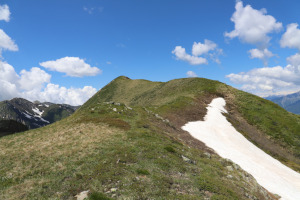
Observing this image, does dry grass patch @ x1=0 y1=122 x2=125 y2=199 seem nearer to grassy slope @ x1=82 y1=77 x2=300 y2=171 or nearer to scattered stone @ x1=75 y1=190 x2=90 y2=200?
scattered stone @ x1=75 y1=190 x2=90 y2=200

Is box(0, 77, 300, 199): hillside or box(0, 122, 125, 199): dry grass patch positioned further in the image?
box(0, 122, 125, 199): dry grass patch

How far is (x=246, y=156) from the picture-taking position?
1388 inches

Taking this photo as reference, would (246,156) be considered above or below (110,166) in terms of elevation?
above

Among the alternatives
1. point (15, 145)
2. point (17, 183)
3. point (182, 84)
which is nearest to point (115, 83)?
point (182, 84)

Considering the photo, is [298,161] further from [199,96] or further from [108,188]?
[108,188]

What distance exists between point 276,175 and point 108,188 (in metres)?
32.4

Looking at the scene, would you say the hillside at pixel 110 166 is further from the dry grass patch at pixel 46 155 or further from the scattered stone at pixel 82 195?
the scattered stone at pixel 82 195

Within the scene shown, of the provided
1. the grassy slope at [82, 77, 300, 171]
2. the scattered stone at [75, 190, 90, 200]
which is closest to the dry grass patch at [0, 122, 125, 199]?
the scattered stone at [75, 190, 90, 200]

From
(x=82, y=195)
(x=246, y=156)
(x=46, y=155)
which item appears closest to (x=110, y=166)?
(x=82, y=195)

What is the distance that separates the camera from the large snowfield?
2796 centimetres

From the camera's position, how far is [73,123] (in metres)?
31.5

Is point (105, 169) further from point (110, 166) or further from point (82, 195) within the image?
point (82, 195)

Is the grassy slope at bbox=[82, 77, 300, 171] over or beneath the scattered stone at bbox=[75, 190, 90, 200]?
over

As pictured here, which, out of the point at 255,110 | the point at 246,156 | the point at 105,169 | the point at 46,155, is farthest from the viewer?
the point at 255,110
